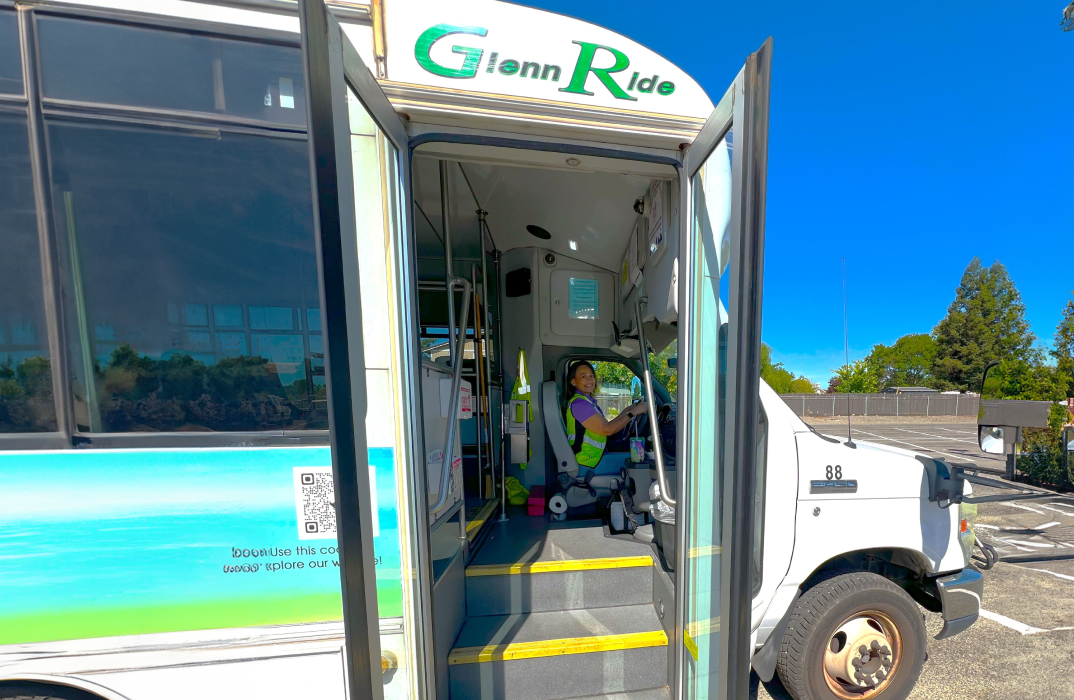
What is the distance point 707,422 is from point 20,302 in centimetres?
242

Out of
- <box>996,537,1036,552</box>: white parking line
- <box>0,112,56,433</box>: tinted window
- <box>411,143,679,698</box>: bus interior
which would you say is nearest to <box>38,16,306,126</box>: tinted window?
<box>0,112,56,433</box>: tinted window

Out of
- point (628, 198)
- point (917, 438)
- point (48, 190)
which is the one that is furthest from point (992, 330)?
point (48, 190)

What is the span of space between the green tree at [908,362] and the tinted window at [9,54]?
44863 mm

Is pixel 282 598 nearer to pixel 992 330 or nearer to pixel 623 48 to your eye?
pixel 623 48

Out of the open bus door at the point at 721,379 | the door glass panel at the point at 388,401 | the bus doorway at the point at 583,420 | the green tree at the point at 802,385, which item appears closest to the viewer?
the open bus door at the point at 721,379

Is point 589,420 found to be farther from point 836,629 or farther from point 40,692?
point 40,692

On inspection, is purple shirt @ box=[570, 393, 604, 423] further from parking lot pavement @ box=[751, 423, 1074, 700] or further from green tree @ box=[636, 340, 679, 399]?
parking lot pavement @ box=[751, 423, 1074, 700]

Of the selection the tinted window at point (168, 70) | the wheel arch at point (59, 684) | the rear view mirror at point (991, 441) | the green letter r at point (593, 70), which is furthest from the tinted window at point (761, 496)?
the rear view mirror at point (991, 441)

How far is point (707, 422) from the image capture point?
60.6 inches

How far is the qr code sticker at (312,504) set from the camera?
146 cm

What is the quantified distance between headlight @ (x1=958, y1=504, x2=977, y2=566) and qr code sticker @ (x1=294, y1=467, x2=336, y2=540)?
3174mm

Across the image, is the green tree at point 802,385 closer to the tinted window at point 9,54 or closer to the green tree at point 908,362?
the green tree at point 908,362

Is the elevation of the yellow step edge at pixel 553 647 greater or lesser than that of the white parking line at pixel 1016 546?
greater

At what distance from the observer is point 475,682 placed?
1831 millimetres
